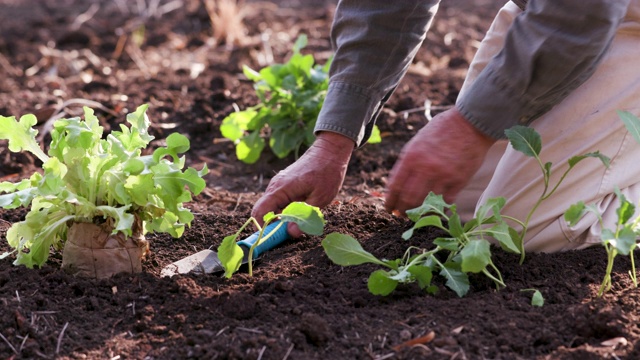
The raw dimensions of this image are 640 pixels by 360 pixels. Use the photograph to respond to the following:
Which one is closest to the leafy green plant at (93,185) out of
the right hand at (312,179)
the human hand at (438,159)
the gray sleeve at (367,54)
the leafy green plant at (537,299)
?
the right hand at (312,179)

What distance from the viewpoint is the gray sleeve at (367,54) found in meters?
3.05

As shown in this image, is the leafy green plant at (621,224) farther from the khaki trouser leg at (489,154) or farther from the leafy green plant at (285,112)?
the leafy green plant at (285,112)

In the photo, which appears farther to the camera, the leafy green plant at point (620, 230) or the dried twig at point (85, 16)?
the dried twig at point (85, 16)

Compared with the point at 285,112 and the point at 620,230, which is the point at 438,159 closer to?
the point at 620,230

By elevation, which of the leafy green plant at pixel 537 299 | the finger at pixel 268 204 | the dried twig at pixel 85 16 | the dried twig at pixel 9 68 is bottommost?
the dried twig at pixel 9 68

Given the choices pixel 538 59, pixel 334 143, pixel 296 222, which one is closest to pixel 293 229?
pixel 334 143

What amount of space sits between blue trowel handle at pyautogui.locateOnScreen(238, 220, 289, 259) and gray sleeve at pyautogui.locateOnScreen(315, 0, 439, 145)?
0.38 meters

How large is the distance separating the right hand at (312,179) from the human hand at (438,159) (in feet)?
1.57

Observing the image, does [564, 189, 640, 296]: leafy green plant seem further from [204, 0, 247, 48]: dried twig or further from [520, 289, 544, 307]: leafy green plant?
[204, 0, 247, 48]: dried twig

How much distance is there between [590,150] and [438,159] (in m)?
0.63

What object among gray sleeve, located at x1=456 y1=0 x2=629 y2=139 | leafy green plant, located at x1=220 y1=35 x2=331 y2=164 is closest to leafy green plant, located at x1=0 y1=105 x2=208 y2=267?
gray sleeve, located at x1=456 y1=0 x2=629 y2=139

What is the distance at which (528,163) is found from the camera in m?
2.87

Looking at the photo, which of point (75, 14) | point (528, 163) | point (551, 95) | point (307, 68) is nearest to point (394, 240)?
point (528, 163)

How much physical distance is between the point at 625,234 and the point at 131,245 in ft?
4.52
